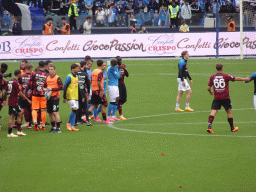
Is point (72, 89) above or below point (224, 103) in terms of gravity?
above

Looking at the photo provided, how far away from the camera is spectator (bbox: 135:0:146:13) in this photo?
130 ft

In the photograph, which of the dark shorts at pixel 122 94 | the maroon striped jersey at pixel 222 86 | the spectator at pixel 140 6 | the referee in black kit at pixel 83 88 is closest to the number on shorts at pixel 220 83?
the maroon striped jersey at pixel 222 86

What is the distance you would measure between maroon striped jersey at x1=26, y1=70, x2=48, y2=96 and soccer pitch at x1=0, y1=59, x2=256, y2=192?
47.2 inches

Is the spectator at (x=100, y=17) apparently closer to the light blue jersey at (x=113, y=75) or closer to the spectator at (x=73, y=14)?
the spectator at (x=73, y=14)

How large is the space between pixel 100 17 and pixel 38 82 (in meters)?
22.7

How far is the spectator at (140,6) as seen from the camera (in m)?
39.5

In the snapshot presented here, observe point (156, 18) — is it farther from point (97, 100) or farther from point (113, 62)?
point (97, 100)

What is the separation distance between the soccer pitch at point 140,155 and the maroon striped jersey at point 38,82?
120 cm

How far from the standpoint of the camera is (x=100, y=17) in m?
35.8

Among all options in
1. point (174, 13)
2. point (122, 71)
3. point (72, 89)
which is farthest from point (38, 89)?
point (174, 13)

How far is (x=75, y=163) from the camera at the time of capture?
32.6ft

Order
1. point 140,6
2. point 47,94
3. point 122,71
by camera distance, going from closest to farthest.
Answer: point 47,94 < point 122,71 < point 140,6

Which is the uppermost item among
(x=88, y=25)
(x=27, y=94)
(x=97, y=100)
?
(x=88, y=25)

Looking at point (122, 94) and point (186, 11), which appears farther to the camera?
point (186, 11)
